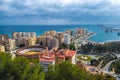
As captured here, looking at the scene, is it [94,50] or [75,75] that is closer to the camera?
[75,75]

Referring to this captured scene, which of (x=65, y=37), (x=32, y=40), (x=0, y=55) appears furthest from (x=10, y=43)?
(x=0, y=55)

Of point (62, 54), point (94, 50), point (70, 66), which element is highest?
point (70, 66)

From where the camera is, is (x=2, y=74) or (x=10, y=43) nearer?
(x=2, y=74)

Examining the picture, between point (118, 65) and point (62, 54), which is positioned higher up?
point (62, 54)

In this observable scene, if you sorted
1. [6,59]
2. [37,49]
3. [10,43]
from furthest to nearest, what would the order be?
[10,43], [37,49], [6,59]

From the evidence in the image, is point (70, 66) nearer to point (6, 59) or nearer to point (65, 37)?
point (6, 59)

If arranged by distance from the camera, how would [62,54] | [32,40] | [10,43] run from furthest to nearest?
[32,40], [10,43], [62,54]

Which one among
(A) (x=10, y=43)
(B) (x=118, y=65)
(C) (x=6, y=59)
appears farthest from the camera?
(A) (x=10, y=43)

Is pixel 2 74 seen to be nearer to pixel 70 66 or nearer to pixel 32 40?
pixel 70 66

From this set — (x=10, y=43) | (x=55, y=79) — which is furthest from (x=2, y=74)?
(x=10, y=43)
